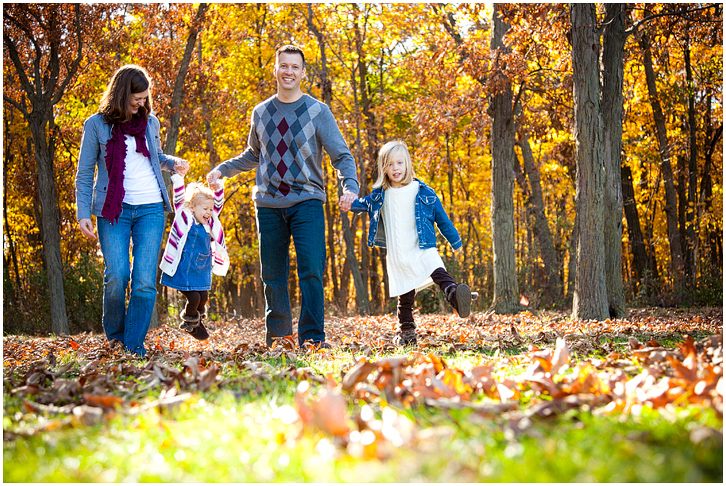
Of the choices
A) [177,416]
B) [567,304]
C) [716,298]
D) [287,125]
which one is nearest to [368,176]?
[567,304]

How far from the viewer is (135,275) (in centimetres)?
455

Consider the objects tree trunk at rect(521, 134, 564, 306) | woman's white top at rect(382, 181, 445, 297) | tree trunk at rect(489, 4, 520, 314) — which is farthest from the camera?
tree trunk at rect(521, 134, 564, 306)

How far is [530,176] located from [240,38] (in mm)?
7919

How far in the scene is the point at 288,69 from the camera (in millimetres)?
4711

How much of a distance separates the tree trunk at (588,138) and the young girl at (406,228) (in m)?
2.52

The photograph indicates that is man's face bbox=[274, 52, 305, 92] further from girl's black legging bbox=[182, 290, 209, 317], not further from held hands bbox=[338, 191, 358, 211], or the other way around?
girl's black legging bbox=[182, 290, 209, 317]

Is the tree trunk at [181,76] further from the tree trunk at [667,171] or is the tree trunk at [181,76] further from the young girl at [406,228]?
the tree trunk at [667,171]

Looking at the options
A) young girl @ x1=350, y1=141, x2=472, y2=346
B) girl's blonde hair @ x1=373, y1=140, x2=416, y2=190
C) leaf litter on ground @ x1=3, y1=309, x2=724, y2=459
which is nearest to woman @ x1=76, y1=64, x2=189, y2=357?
leaf litter on ground @ x1=3, y1=309, x2=724, y2=459

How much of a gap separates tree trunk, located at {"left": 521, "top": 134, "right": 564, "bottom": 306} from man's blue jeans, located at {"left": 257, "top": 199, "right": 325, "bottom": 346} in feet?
28.6

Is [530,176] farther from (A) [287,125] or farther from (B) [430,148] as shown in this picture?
(A) [287,125]

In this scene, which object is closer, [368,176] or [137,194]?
[137,194]

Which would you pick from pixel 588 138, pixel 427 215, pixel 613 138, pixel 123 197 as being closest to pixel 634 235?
pixel 613 138

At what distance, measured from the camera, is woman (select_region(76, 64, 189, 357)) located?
443cm

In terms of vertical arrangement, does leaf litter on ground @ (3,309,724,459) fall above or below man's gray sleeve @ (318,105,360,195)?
below
